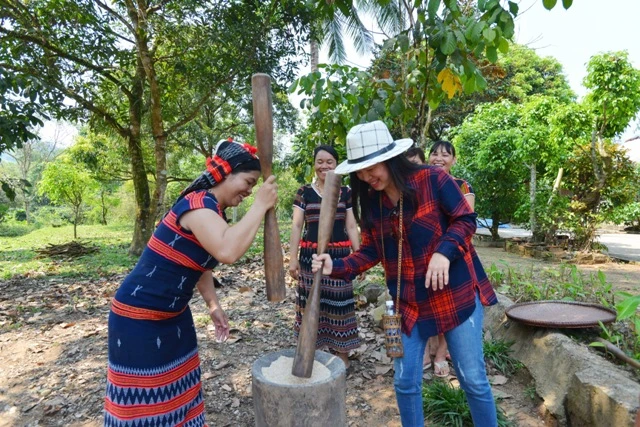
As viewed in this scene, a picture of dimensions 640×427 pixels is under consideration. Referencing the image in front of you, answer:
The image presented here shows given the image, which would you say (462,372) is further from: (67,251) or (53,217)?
(53,217)

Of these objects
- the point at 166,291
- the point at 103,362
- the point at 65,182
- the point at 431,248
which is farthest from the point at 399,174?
the point at 65,182

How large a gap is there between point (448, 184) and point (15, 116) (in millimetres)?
4816

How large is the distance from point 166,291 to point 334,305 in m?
1.76

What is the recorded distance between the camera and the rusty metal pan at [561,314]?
9.38ft

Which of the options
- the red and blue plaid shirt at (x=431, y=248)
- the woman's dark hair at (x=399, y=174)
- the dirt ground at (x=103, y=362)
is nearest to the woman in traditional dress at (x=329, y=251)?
the dirt ground at (x=103, y=362)

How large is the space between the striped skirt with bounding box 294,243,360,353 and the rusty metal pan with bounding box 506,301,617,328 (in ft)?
3.92

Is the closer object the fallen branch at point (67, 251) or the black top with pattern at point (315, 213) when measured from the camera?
the black top with pattern at point (315, 213)

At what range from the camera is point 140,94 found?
27.5 ft

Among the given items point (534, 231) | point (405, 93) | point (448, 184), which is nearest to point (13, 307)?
point (405, 93)

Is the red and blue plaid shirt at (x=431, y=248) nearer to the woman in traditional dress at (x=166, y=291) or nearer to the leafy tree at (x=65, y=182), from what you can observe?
the woman in traditional dress at (x=166, y=291)

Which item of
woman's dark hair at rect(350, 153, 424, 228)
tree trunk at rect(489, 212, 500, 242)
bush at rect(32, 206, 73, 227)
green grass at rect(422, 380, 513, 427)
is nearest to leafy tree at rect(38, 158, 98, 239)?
bush at rect(32, 206, 73, 227)

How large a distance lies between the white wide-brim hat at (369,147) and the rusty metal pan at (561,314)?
1.86 metres

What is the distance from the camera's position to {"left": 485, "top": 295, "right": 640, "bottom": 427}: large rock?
216 centimetres

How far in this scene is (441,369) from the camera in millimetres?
3234
